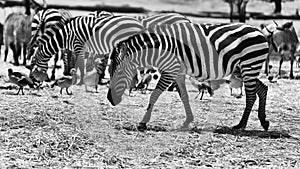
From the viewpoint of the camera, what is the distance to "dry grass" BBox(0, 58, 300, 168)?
800cm

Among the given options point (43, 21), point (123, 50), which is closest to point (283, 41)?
point (43, 21)

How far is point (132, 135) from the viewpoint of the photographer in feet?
30.6

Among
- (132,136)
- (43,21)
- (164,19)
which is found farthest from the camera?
(43,21)

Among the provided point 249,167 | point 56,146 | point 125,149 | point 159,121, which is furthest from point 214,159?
point 159,121

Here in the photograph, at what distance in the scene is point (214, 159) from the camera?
26.9ft

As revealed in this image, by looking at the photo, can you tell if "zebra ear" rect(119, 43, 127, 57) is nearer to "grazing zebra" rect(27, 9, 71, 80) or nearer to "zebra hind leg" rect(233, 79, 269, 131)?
"zebra hind leg" rect(233, 79, 269, 131)

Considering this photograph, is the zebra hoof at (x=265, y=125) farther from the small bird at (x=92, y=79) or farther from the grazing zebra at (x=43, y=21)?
the grazing zebra at (x=43, y=21)

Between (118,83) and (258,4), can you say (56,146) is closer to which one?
(118,83)

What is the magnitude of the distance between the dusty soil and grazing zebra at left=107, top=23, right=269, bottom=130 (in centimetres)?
51

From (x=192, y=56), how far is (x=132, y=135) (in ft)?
5.08

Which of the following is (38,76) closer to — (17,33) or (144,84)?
(144,84)

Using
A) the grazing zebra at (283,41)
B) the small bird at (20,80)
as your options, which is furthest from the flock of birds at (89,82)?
the grazing zebra at (283,41)

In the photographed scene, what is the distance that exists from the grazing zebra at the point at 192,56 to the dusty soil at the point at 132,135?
1.66 ft

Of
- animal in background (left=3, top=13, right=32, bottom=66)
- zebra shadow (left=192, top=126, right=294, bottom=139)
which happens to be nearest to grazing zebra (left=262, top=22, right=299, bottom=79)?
animal in background (left=3, top=13, right=32, bottom=66)
